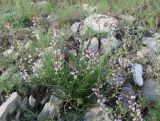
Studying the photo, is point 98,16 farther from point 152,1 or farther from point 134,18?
point 152,1

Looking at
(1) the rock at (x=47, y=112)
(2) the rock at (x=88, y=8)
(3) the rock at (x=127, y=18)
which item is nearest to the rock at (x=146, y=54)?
(3) the rock at (x=127, y=18)

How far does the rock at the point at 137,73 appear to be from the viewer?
413 centimetres

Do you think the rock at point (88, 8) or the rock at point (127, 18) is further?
the rock at point (88, 8)

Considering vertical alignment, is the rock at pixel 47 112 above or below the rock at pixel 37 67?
below

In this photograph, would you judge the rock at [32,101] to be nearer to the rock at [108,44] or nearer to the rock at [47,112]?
the rock at [47,112]

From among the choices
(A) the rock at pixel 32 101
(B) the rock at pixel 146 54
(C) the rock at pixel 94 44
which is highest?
(C) the rock at pixel 94 44

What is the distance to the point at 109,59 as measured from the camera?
13.3 ft

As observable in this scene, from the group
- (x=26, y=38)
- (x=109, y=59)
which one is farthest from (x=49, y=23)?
(x=109, y=59)

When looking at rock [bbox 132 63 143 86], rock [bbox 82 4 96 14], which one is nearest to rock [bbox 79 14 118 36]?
rock [bbox 82 4 96 14]

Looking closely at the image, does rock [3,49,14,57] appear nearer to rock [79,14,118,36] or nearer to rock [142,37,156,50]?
rock [79,14,118,36]

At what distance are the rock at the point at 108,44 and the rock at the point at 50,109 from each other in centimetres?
76

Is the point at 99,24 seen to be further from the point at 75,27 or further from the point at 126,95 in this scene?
the point at 126,95

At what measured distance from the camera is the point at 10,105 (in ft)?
12.3

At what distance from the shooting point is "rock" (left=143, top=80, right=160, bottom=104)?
156 inches
